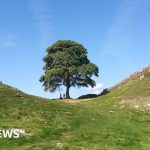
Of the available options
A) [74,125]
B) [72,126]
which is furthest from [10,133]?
[74,125]

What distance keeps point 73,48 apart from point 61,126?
58.2 meters

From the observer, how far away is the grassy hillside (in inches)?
1499

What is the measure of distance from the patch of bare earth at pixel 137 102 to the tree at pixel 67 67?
98.3 ft

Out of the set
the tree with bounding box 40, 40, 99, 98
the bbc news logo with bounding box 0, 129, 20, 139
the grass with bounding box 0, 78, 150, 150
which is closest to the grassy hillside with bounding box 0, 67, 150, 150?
the grass with bounding box 0, 78, 150, 150

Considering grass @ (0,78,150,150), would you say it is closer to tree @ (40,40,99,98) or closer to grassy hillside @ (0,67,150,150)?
grassy hillside @ (0,67,150,150)

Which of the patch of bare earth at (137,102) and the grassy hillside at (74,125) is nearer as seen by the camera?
the grassy hillside at (74,125)

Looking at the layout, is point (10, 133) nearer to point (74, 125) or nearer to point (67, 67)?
point (74, 125)

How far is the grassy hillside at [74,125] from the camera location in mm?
38062

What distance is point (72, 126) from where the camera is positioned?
151 ft

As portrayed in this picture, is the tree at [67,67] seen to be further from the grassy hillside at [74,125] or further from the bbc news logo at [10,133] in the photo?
the bbc news logo at [10,133]

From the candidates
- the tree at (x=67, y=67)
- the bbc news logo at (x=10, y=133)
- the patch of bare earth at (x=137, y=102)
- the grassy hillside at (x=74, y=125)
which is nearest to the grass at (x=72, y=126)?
the grassy hillside at (x=74, y=125)

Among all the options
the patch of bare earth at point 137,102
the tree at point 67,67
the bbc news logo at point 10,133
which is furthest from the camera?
the tree at point 67,67

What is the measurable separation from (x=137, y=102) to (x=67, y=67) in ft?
121

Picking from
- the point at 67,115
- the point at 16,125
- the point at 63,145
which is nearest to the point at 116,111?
the point at 67,115
